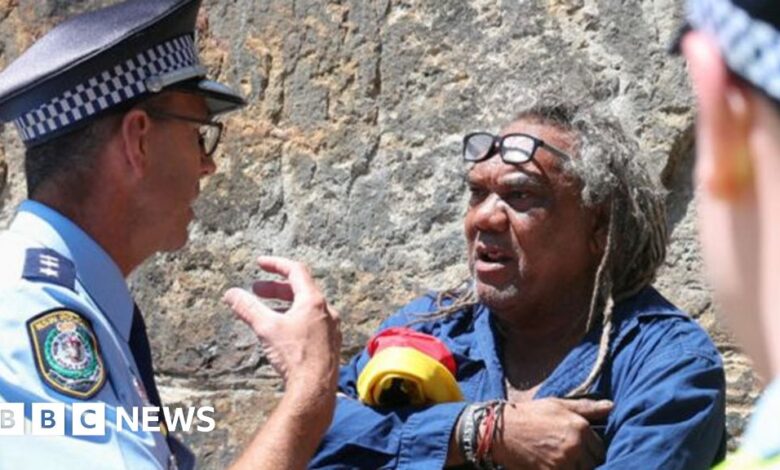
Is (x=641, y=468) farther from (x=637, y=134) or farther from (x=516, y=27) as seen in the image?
(x=516, y=27)

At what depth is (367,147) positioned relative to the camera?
3486 millimetres

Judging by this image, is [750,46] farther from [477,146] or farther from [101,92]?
[477,146]

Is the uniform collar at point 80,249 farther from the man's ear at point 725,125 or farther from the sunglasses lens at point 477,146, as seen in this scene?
the man's ear at point 725,125

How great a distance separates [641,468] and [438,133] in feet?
3.43

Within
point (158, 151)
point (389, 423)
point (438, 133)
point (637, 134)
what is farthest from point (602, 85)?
point (158, 151)

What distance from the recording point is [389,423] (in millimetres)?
2824

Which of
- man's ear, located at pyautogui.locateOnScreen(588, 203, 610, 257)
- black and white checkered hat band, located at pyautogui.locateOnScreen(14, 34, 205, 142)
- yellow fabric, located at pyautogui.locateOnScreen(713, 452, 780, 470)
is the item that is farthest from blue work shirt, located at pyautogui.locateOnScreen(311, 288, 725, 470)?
yellow fabric, located at pyautogui.locateOnScreen(713, 452, 780, 470)

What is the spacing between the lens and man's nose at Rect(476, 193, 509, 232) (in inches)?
116

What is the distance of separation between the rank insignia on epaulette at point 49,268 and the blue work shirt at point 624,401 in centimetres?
73

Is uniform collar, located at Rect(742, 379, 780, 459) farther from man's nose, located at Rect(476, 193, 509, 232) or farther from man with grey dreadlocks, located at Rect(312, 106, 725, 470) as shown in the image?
man's nose, located at Rect(476, 193, 509, 232)

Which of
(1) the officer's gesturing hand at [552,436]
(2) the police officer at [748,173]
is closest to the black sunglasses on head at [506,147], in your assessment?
(1) the officer's gesturing hand at [552,436]

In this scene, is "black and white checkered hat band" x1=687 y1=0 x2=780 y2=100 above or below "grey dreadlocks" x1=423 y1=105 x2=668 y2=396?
above

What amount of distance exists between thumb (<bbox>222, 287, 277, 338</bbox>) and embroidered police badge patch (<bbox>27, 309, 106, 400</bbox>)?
0.89 feet

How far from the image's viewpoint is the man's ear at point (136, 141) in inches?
94.3
